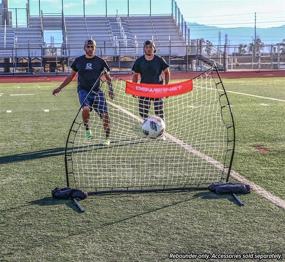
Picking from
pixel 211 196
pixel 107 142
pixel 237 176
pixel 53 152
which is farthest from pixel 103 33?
pixel 211 196

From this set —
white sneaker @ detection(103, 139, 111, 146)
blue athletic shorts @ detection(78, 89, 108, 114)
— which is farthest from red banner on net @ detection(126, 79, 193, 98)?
white sneaker @ detection(103, 139, 111, 146)

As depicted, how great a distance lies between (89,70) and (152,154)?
2163 mm

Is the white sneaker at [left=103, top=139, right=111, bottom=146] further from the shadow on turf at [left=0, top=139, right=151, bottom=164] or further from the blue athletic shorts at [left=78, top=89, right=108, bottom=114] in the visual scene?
the blue athletic shorts at [left=78, top=89, right=108, bottom=114]

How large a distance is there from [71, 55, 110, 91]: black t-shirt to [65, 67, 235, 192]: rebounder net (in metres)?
0.94

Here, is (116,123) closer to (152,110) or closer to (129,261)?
(152,110)

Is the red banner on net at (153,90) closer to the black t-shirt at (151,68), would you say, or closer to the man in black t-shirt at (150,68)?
Result: the man in black t-shirt at (150,68)

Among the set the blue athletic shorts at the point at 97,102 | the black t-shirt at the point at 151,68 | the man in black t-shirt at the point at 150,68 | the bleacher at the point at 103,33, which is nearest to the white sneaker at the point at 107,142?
the blue athletic shorts at the point at 97,102

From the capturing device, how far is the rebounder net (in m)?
6.30

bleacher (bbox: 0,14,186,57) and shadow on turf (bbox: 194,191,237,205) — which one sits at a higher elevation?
bleacher (bbox: 0,14,186,57)

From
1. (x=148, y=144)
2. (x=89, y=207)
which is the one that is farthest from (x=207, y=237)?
(x=148, y=144)

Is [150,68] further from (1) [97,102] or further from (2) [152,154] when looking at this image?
(2) [152,154]

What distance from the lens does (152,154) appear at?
8.09m

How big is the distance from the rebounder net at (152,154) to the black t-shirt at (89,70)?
0.94 metres

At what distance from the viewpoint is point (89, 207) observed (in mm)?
5379
